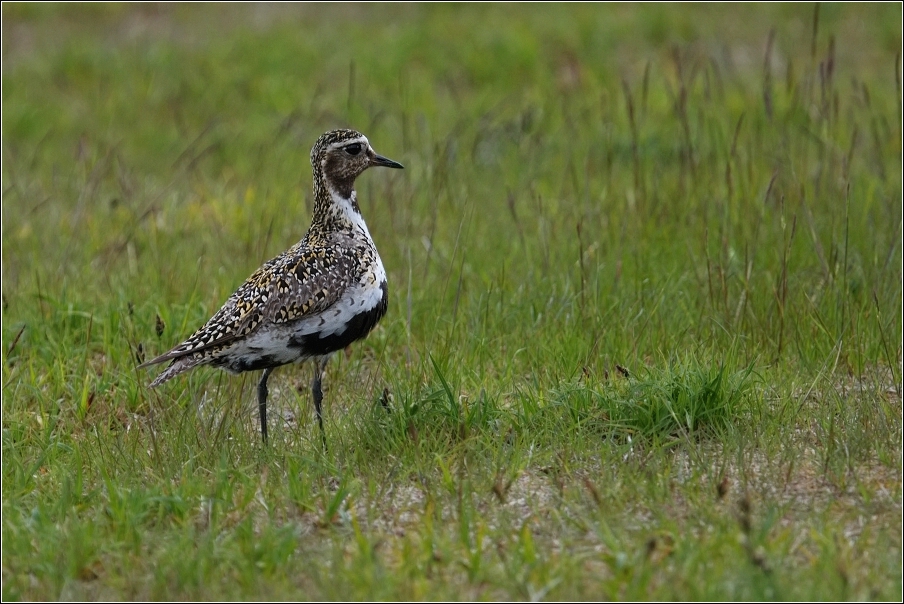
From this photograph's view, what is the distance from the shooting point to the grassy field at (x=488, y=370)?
4027 millimetres

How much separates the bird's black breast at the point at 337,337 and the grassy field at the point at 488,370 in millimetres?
305

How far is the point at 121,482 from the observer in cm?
472

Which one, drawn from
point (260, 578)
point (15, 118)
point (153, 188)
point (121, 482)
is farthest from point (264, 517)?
point (15, 118)

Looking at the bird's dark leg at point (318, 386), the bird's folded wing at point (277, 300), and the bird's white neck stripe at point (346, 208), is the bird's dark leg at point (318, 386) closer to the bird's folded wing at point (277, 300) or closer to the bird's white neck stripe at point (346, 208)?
the bird's folded wing at point (277, 300)

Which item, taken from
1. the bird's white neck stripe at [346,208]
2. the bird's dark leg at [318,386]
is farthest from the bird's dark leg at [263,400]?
the bird's white neck stripe at [346,208]

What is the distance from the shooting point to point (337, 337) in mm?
5254

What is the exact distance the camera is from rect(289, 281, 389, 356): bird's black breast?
5.22 metres

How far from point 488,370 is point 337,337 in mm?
826

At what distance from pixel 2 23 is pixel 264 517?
402 inches

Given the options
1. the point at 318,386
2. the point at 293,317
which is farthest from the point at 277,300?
the point at 318,386

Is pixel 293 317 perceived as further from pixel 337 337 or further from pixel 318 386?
pixel 318 386

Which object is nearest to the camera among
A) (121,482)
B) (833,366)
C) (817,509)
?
(817,509)

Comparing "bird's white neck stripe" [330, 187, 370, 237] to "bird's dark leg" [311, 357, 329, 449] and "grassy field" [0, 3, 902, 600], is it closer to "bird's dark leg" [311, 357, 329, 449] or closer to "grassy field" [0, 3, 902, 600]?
"grassy field" [0, 3, 902, 600]

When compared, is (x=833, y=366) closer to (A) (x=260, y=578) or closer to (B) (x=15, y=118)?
(A) (x=260, y=578)
